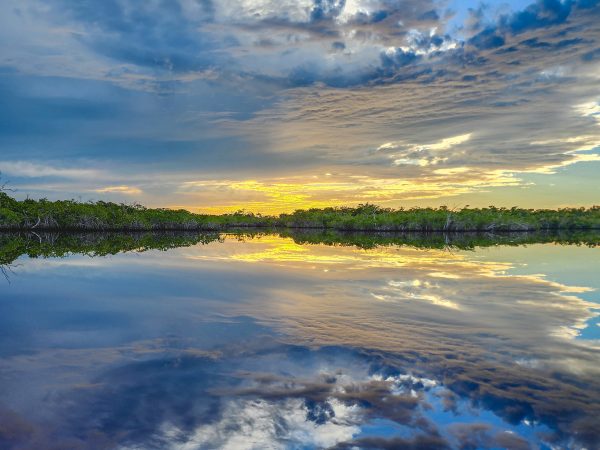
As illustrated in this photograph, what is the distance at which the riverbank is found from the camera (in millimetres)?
65438

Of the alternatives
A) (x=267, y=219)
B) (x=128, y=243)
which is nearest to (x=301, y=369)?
(x=128, y=243)

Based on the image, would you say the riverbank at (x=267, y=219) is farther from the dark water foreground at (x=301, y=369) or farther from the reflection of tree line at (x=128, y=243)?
the dark water foreground at (x=301, y=369)

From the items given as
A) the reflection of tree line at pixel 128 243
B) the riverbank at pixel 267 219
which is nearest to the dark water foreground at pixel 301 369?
the reflection of tree line at pixel 128 243

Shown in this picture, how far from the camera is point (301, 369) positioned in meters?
6.06

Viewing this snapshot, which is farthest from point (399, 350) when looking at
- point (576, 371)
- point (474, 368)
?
point (576, 371)

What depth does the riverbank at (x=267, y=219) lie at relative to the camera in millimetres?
65438

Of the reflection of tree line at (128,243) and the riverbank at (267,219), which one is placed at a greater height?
the riverbank at (267,219)

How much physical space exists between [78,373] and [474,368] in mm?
5333

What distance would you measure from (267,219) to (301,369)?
122 meters

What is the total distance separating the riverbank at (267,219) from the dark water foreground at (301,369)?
6001 centimetres

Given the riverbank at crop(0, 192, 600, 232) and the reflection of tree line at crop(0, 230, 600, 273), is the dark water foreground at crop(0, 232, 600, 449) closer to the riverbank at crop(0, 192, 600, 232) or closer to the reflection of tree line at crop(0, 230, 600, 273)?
the reflection of tree line at crop(0, 230, 600, 273)

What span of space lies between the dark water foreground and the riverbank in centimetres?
6001

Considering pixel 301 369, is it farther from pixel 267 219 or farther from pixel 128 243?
pixel 267 219

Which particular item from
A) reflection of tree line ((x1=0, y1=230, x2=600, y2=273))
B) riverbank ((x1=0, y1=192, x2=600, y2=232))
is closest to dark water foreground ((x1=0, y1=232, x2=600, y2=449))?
reflection of tree line ((x1=0, y1=230, x2=600, y2=273))
